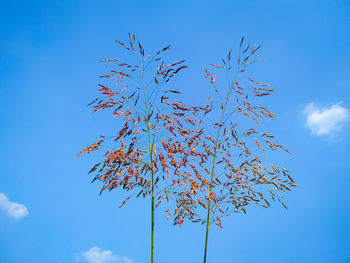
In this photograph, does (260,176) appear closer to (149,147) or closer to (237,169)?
(237,169)

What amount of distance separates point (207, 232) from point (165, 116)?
1.46 meters

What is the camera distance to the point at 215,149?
408 cm

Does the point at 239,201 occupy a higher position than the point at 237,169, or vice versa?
the point at 237,169

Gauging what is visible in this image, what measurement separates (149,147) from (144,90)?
0.68 meters

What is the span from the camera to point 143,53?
3.89 m

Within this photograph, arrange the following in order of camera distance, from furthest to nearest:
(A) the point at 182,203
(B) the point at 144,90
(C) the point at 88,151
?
(A) the point at 182,203 → (B) the point at 144,90 → (C) the point at 88,151

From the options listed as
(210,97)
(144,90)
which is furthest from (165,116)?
(210,97)

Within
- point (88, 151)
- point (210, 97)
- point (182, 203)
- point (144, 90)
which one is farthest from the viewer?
point (210, 97)

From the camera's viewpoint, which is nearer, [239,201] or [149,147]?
[149,147]

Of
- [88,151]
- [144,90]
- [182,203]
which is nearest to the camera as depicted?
[88,151]

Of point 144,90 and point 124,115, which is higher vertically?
point 144,90

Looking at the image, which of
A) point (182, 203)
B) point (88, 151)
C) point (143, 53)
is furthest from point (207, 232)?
point (143, 53)

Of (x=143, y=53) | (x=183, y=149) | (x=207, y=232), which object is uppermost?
(x=143, y=53)

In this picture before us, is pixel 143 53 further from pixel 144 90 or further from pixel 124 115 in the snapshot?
pixel 124 115
